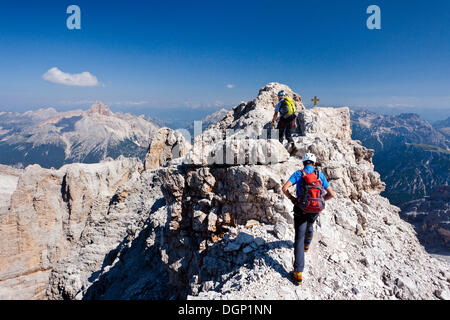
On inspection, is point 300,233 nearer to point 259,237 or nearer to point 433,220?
point 259,237

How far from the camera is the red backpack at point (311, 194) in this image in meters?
6.92

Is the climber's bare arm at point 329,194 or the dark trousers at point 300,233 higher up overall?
the climber's bare arm at point 329,194

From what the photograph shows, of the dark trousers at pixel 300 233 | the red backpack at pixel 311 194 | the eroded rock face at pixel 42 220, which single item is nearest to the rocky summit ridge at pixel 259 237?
the dark trousers at pixel 300 233

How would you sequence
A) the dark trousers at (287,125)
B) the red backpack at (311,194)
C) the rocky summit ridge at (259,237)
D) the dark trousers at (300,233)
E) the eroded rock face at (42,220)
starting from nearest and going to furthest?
1. the red backpack at (311,194)
2. the dark trousers at (300,233)
3. the rocky summit ridge at (259,237)
4. the dark trousers at (287,125)
5. the eroded rock face at (42,220)

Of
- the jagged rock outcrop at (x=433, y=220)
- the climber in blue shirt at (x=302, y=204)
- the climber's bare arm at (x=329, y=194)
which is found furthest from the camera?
the jagged rock outcrop at (x=433, y=220)

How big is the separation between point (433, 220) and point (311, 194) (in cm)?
11646

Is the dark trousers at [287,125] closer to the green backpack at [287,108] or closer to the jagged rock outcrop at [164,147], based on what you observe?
the green backpack at [287,108]

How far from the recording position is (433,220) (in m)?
86.1

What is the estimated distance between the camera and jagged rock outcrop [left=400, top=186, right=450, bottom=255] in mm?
76312

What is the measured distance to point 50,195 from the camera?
33.2 m

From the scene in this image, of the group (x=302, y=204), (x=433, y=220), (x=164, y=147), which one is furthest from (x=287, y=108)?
(x=433, y=220)

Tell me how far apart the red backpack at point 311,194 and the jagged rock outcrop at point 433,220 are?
99.3 meters
